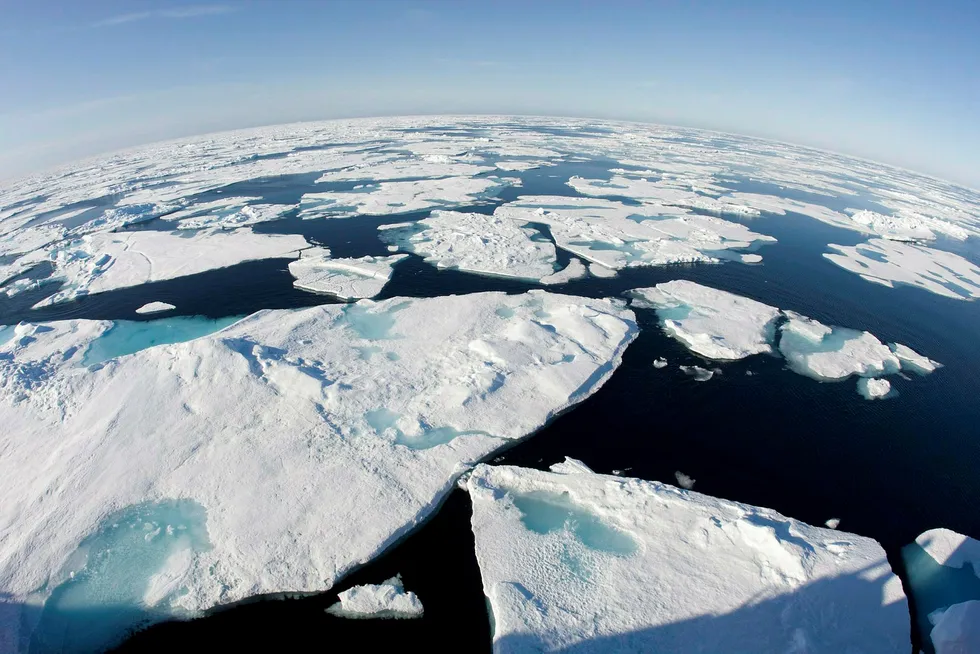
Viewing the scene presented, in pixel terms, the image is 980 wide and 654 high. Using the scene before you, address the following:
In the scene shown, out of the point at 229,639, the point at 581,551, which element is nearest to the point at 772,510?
the point at 581,551

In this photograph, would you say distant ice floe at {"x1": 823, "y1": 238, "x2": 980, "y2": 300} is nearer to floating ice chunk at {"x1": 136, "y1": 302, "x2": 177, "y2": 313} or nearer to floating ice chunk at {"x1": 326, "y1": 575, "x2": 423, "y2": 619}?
floating ice chunk at {"x1": 326, "y1": 575, "x2": 423, "y2": 619}

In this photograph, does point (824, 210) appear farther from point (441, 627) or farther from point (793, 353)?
point (441, 627)

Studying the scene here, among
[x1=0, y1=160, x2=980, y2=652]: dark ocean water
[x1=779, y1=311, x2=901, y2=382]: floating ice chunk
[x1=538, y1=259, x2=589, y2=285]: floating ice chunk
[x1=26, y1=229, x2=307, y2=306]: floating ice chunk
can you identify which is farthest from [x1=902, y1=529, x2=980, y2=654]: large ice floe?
[x1=26, y1=229, x2=307, y2=306]: floating ice chunk

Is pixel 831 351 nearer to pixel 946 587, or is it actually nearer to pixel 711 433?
pixel 711 433

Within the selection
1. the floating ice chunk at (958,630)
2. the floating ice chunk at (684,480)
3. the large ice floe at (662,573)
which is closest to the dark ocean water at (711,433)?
the floating ice chunk at (684,480)

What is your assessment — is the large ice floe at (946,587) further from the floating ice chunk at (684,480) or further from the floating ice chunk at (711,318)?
the floating ice chunk at (711,318)

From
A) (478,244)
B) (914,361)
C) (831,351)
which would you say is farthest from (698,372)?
(478,244)

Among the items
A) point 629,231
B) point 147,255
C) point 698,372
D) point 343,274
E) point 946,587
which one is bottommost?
point 946,587

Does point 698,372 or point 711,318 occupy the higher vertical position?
point 711,318
